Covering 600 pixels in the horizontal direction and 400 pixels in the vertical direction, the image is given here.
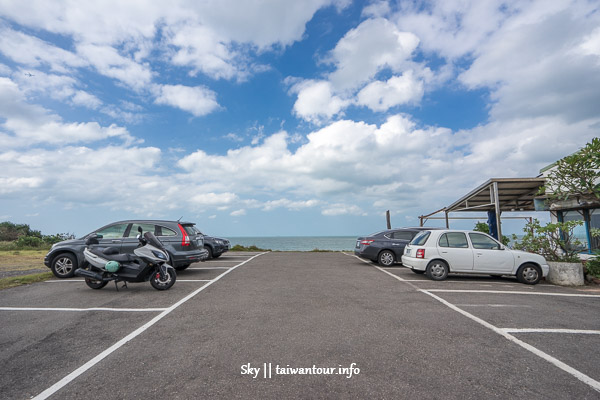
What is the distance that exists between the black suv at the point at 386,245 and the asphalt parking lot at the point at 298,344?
5605 millimetres

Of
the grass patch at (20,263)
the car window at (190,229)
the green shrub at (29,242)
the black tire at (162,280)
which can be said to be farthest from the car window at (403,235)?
the green shrub at (29,242)

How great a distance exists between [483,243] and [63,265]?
490 inches

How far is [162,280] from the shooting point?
762cm

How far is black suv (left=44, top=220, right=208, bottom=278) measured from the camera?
951 cm

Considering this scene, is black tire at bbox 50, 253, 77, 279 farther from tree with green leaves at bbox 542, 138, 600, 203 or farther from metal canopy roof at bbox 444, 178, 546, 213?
metal canopy roof at bbox 444, 178, 546, 213

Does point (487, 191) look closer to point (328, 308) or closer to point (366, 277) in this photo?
point (366, 277)

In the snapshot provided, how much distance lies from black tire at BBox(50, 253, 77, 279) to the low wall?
1404 cm

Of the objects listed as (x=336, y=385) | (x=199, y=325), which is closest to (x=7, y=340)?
(x=199, y=325)

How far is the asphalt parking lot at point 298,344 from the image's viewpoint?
299 centimetres

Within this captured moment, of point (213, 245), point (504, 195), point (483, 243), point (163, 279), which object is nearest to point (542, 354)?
point (483, 243)

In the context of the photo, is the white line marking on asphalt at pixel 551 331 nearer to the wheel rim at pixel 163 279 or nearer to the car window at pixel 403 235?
the wheel rim at pixel 163 279

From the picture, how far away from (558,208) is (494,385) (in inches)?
604

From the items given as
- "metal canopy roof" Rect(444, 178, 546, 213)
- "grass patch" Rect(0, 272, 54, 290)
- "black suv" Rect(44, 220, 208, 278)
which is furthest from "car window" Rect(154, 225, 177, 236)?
"metal canopy roof" Rect(444, 178, 546, 213)

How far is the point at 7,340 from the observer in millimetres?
4367
